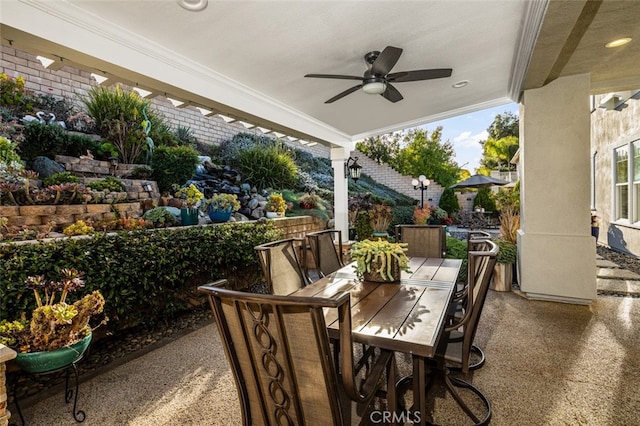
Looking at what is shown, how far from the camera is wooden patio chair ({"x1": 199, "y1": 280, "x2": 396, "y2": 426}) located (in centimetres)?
103

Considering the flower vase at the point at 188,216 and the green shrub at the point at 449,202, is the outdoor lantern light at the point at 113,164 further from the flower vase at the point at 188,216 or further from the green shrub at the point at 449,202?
the green shrub at the point at 449,202

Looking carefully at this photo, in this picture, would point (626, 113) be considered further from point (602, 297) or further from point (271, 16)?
point (271, 16)

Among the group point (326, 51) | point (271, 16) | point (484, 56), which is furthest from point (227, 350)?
point (484, 56)

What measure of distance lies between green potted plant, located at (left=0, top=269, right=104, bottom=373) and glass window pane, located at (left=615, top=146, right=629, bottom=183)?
8853 millimetres

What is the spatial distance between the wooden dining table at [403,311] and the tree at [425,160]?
12153mm

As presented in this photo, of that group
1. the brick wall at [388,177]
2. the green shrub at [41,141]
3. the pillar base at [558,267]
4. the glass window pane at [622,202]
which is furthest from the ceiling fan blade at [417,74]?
the brick wall at [388,177]

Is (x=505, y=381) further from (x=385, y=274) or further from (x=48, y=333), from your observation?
(x=48, y=333)

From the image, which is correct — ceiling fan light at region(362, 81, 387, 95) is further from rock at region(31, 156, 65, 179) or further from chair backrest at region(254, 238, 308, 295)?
rock at region(31, 156, 65, 179)

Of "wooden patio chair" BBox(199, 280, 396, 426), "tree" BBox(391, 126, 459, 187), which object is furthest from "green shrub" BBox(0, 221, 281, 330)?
"tree" BBox(391, 126, 459, 187)

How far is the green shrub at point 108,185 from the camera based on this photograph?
393 cm

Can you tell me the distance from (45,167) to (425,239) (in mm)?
4783

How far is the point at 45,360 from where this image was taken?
6.16 feet

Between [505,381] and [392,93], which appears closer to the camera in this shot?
[505,381]

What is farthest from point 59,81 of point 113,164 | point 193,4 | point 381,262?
point 381,262
